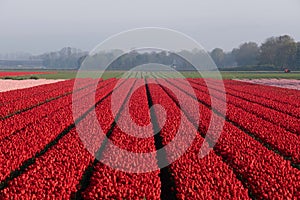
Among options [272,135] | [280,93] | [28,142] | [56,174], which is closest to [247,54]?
[280,93]

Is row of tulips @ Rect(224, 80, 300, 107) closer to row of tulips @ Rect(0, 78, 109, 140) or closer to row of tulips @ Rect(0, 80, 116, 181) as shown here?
row of tulips @ Rect(0, 78, 109, 140)

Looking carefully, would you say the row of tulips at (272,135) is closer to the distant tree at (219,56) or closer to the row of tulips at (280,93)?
the row of tulips at (280,93)

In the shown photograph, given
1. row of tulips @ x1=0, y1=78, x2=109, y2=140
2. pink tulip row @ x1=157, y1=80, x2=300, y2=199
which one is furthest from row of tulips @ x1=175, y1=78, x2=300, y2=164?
row of tulips @ x1=0, y1=78, x2=109, y2=140

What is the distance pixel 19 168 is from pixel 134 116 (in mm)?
6396

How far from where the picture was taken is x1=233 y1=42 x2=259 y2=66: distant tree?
14581 cm

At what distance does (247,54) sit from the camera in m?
151

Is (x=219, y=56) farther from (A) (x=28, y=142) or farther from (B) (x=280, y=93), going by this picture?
(A) (x=28, y=142)

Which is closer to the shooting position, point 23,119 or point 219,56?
point 23,119

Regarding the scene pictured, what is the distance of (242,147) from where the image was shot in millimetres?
9398

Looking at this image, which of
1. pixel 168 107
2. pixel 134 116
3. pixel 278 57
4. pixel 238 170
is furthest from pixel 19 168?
pixel 278 57

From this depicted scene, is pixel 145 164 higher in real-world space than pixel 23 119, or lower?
higher

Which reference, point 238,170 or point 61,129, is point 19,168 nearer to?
point 61,129

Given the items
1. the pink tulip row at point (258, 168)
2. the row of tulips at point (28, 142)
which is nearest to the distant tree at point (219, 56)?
the row of tulips at point (28, 142)

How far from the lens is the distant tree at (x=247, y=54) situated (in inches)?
5741
